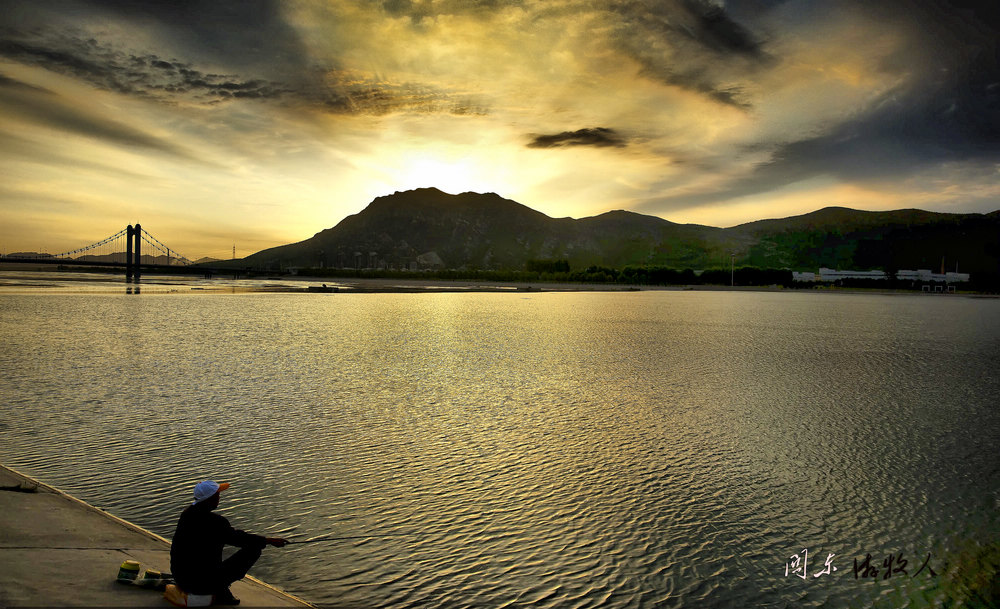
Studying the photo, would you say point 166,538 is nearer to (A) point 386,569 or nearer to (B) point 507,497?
(A) point 386,569

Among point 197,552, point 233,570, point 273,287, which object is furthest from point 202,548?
point 273,287

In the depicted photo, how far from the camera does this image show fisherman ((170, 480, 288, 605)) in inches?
231

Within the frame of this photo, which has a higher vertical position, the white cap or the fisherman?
the white cap

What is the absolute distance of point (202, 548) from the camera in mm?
5930

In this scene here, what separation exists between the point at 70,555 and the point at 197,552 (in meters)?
1.97

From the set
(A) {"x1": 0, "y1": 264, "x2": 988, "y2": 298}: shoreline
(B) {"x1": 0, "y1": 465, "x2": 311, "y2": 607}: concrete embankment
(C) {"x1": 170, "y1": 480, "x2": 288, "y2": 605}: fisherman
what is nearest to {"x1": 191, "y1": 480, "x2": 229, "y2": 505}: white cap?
(C) {"x1": 170, "y1": 480, "x2": 288, "y2": 605}: fisherman

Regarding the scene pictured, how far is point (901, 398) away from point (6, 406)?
25119 millimetres

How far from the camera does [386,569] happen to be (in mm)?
7281

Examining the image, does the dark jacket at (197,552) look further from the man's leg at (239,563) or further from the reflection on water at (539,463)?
the reflection on water at (539,463)

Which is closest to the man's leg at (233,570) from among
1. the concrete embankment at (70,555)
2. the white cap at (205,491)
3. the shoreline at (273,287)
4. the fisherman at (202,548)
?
the fisherman at (202,548)

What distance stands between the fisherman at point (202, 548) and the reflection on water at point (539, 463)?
A: 3.53 feet

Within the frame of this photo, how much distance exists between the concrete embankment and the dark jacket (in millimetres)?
402

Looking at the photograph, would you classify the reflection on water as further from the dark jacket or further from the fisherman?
the dark jacket

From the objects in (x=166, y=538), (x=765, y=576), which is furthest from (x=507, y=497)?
(x=166, y=538)
